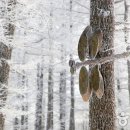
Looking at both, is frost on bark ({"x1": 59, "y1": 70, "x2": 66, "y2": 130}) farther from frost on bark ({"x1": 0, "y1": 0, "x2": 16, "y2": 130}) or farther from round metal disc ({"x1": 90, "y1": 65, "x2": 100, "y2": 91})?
round metal disc ({"x1": 90, "y1": 65, "x2": 100, "y2": 91})

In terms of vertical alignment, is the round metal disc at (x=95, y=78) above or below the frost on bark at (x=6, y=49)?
below

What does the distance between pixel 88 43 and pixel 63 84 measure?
2273cm

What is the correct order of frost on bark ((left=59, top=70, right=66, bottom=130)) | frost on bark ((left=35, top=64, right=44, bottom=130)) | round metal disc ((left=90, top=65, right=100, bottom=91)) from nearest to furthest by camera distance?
1. round metal disc ((left=90, top=65, right=100, bottom=91))
2. frost on bark ((left=35, top=64, right=44, bottom=130))
3. frost on bark ((left=59, top=70, right=66, bottom=130))

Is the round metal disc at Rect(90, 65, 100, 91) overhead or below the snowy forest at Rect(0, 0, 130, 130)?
below

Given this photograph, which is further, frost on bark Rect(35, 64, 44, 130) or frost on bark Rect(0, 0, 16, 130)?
frost on bark Rect(35, 64, 44, 130)

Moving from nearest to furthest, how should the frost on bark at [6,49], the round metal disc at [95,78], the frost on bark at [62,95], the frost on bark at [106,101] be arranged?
1. the round metal disc at [95,78]
2. the frost on bark at [106,101]
3. the frost on bark at [6,49]
4. the frost on bark at [62,95]

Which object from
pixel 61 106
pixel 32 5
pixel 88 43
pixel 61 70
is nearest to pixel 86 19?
Answer: pixel 61 70

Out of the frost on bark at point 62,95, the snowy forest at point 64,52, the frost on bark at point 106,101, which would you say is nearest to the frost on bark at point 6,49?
the snowy forest at point 64,52

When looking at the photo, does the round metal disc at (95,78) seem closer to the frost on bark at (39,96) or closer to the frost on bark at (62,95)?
the frost on bark at (39,96)

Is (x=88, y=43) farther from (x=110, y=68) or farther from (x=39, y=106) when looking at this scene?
(x=39, y=106)

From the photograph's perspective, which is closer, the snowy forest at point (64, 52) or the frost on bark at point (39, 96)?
the snowy forest at point (64, 52)

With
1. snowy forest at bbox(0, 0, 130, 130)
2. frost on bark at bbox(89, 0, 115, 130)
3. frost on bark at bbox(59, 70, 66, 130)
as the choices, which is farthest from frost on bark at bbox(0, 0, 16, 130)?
frost on bark at bbox(59, 70, 66, 130)

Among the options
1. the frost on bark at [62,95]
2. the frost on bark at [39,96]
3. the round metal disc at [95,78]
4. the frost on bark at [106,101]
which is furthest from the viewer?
the frost on bark at [62,95]

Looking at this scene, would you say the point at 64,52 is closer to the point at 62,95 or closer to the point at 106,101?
the point at 62,95
